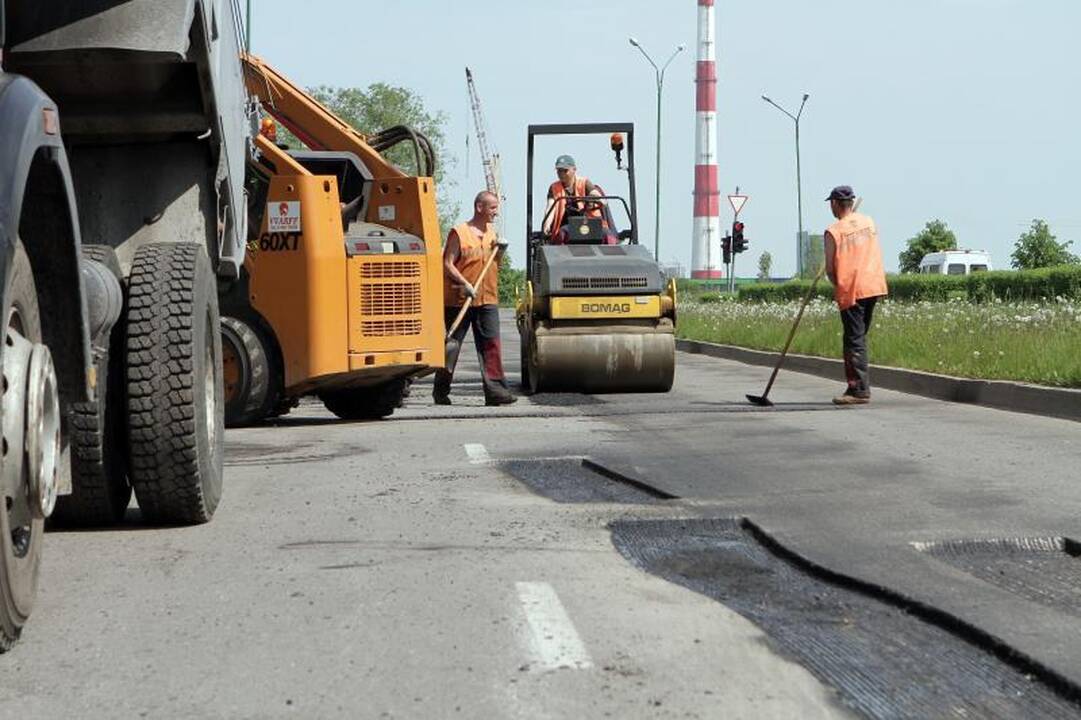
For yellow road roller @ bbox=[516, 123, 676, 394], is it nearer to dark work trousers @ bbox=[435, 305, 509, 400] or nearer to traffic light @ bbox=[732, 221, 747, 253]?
dark work trousers @ bbox=[435, 305, 509, 400]

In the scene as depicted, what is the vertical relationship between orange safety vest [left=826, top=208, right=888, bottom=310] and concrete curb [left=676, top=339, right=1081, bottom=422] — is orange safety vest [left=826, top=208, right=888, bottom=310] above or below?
above

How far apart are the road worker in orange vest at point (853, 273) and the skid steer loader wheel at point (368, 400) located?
11.9 ft

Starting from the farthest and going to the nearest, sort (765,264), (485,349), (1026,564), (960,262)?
1. (765,264)
2. (960,262)
3. (485,349)
4. (1026,564)

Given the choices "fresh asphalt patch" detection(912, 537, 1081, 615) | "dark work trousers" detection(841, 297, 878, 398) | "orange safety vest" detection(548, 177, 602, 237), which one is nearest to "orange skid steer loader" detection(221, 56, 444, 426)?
"dark work trousers" detection(841, 297, 878, 398)

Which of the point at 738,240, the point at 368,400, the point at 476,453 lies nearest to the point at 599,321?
the point at 368,400

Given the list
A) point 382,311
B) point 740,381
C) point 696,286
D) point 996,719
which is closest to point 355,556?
point 996,719

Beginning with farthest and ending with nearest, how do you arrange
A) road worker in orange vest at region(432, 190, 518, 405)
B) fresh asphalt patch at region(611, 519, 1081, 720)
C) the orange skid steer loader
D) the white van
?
1. the white van
2. road worker in orange vest at region(432, 190, 518, 405)
3. the orange skid steer loader
4. fresh asphalt patch at region(611, 519, 1081, 720)

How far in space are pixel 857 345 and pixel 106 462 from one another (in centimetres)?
902

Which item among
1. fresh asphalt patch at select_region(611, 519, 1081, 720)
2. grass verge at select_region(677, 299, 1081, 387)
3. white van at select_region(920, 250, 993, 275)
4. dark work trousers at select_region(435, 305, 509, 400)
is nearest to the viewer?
fresh asphalt patch at select_region(611, 519, 1081, 720)

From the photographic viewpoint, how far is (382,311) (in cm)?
1302

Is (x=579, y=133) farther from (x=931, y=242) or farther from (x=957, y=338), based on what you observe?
(x=931, y=242)

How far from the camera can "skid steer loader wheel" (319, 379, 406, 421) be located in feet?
46.4

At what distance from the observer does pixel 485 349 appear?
15.8m

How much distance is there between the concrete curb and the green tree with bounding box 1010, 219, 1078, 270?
47.3 metres
